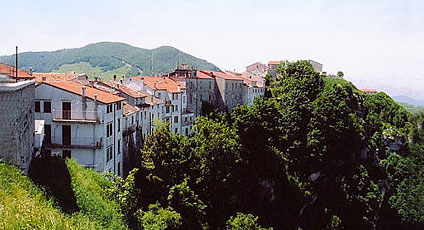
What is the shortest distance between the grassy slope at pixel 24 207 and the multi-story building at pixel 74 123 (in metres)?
16.2

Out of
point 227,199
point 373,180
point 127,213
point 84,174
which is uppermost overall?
point 84,174

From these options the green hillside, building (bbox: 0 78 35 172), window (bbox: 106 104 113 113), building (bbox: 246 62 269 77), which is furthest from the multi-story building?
building (bbox: 246 62 269 77)

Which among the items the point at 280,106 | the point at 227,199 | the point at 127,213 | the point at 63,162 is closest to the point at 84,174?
the point at 63,162

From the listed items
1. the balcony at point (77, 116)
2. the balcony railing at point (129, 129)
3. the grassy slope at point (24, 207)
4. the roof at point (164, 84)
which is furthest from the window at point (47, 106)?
the roof at point (164, 84)

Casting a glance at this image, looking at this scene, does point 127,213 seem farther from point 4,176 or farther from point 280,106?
point 280,106

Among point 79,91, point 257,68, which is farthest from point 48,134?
point 257,68

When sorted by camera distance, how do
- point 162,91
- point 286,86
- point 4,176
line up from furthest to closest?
point 286,86, point 162,91, point 4,176

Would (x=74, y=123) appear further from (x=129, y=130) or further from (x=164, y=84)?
(x=164, y=84)

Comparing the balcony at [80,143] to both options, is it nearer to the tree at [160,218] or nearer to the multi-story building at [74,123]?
the multi-story building at [74,123]

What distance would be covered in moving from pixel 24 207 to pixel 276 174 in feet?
131

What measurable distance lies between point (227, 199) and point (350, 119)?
115ft

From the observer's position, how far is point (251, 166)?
48.3 m

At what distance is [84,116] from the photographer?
113 feet

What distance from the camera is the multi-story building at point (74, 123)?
3438cm
